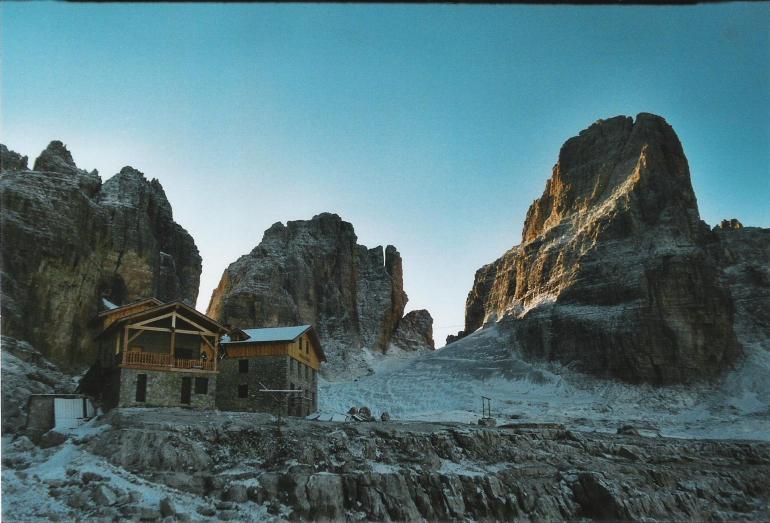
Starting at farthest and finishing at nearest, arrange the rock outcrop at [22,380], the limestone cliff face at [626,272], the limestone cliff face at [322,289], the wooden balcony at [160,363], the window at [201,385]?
the limestone cliff face at [322,289], the limestone cliff face at [626,272], the window at [201,385], the wooden balcony at [160,363], the rock outcrop at [22,380]

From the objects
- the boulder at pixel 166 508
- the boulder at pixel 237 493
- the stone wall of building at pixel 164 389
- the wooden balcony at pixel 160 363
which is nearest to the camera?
the boulder at pixel 166 508

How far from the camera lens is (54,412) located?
3061 cm

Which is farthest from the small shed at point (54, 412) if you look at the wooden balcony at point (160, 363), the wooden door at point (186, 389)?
the wooden door at point (186, 389)

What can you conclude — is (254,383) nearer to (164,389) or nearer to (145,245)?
(164,389)

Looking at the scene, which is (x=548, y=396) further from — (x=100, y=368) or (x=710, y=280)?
(x=100, y=368)

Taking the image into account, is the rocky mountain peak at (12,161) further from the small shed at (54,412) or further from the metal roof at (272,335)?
the small shed at (54,412)

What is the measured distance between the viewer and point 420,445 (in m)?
29.5

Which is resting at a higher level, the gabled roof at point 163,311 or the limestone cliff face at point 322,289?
the limestone cliff face at point 322,289

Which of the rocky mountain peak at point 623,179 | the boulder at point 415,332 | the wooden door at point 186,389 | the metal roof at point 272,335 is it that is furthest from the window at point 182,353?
the boulder at point 415,332

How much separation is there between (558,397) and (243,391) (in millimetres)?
39914

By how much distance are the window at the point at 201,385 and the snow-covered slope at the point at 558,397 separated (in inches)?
604

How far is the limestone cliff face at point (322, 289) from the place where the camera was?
88.4m

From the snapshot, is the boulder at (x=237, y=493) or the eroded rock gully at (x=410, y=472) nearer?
the boulder at (x=237, y=493)

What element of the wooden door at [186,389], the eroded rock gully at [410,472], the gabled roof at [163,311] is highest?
the gabled roof at [163,311]
